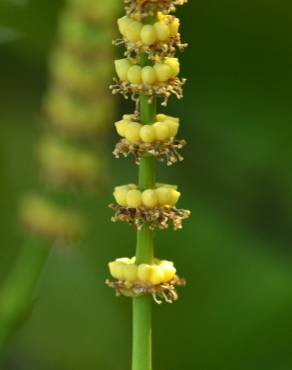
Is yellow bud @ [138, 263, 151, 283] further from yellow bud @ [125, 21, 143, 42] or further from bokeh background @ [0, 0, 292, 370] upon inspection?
bokeh background @ [0, 0, 292, 370]

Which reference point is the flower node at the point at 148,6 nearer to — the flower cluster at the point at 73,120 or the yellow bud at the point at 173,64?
the yellow bud at the point at 173,64

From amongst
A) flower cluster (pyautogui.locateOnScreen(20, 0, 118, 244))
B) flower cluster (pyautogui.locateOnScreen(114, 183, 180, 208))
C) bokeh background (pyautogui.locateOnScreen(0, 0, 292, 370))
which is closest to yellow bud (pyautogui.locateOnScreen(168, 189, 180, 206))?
flower cluster (pyautogui.locateOnScreen(114, 183, 180, 208))

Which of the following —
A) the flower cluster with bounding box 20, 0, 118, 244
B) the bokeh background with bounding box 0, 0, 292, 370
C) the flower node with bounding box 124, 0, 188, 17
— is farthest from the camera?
the bokeh background with bounding box 0, 0, 292, 370

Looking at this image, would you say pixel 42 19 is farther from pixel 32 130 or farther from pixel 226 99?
pixel 226 99

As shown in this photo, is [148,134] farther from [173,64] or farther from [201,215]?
[201,215]

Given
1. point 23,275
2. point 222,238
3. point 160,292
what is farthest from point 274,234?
point 160,292

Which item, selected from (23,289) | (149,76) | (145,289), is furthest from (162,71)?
(23,289)
